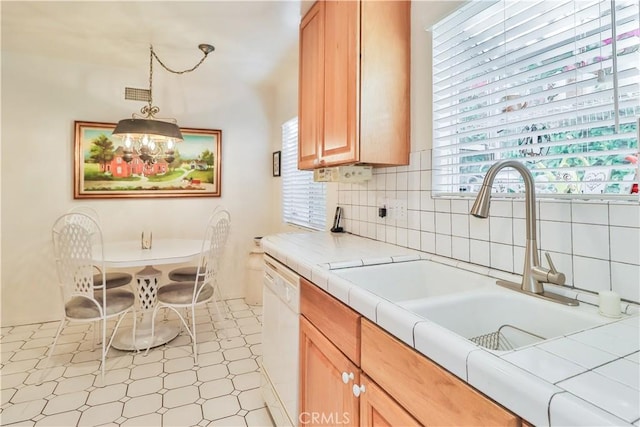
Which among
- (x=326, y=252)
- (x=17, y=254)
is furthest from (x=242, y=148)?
(x=326, y=252)

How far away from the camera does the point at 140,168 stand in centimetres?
330

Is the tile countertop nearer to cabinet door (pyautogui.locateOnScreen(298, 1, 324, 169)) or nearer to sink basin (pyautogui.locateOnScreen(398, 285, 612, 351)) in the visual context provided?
sink basin (pyautogui.locateOnScreen(398, 285, 612, 351))

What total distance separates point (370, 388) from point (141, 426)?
57.7 inches

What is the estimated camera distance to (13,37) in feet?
8.57

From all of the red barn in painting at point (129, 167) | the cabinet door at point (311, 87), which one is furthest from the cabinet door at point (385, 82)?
the red barn in painting at point (129, 167)

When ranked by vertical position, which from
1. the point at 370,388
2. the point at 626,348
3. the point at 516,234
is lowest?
the point at 370,388

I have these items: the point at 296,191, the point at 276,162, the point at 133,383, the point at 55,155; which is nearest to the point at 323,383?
the point at 133,383

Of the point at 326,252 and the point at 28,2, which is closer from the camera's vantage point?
the point at 326,252

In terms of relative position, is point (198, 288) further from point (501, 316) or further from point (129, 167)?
point (501, 316)

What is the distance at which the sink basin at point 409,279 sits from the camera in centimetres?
127

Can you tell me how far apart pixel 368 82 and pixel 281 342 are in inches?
52.6

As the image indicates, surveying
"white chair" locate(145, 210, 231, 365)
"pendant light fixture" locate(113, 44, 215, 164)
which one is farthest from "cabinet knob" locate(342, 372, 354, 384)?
"pendant light fixture" locate(113, 44, 215, 164)

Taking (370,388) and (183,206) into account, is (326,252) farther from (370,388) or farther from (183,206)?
(183,206)

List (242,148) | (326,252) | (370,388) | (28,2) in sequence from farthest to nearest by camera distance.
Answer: (242,148), (28,2), (326,252), (370,388)
